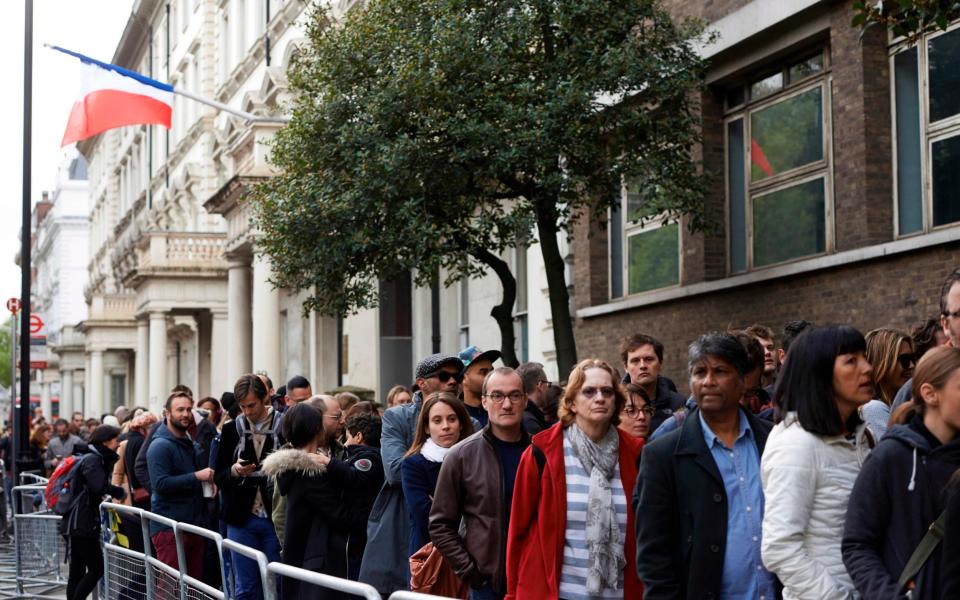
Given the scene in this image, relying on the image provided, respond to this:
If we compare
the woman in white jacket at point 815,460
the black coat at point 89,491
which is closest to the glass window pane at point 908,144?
the black coat at point 89,491

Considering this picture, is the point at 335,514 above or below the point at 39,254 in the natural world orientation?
below

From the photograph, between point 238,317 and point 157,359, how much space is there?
30.6ft

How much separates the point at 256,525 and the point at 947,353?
6.71 m

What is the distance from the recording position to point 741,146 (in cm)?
1706

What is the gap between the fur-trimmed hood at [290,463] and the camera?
8500mm

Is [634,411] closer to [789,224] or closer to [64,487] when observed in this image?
[64,487]

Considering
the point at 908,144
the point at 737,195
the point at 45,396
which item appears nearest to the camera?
the point at 908,144

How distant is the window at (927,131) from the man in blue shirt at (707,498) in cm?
809

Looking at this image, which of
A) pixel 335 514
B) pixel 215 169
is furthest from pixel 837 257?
pixel 215 169

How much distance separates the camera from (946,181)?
13445 millimetres

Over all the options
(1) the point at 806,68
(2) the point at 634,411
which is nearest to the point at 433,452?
(2) the point at 634,411

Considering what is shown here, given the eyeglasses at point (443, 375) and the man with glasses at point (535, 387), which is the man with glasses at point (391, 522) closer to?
the eyeglasses at point (443, 375)

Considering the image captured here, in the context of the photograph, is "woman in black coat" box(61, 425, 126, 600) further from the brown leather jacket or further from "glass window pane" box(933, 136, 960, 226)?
"glass window pane" box(933, 136, 960, 226)

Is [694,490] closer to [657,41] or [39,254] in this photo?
[657,41]
